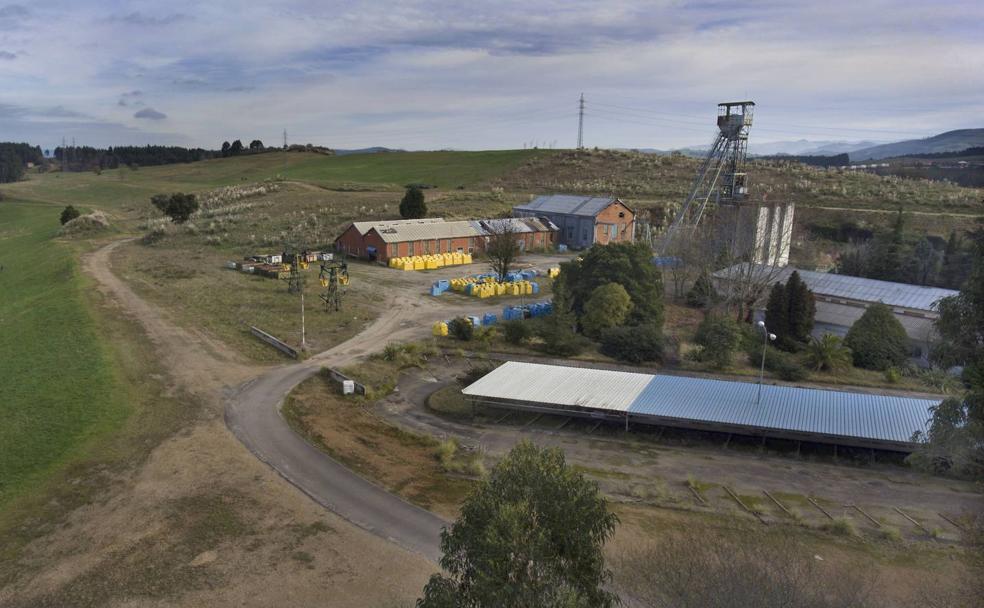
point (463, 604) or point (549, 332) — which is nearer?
point (463, 604)

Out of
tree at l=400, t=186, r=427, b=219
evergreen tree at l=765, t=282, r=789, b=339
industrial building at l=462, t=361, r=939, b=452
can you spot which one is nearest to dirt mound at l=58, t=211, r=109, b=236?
tree at l=400, t=186, r=427, b=219

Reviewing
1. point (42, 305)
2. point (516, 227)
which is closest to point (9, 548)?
point (42, 305)

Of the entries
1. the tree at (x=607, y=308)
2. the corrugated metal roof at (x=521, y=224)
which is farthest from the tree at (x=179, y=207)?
the tree at (x=607, y=308)

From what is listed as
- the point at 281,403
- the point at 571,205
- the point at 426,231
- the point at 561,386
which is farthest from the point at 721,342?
the point at 571,205

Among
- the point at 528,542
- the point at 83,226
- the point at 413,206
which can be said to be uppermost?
the point at 413,206

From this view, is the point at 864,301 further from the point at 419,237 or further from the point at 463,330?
the point at 419,237

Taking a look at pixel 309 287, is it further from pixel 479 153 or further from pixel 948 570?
pixel 479 153
